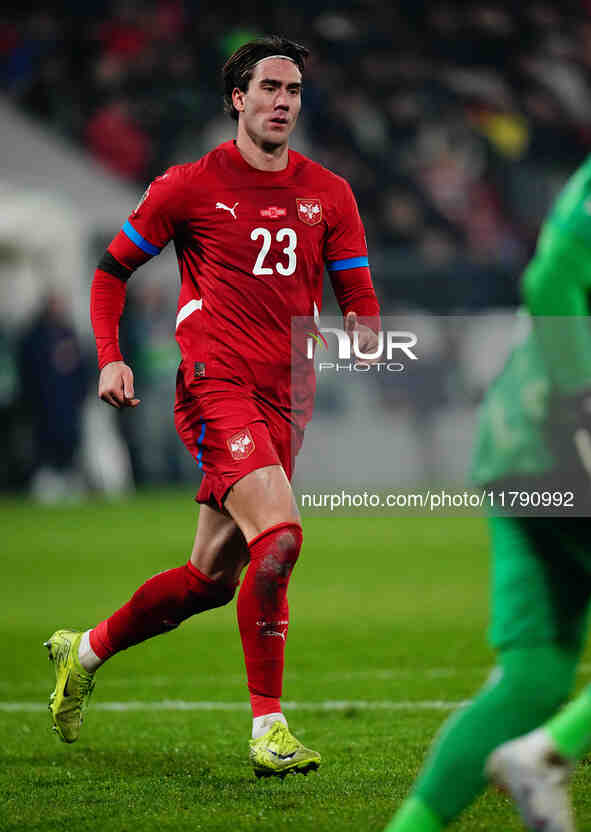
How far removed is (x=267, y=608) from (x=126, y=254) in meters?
1.39

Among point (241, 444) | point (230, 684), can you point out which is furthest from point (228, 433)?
point (230, 684)

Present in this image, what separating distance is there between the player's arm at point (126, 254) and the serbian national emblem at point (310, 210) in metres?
0.43

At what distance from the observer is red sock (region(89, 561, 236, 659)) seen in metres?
5.16

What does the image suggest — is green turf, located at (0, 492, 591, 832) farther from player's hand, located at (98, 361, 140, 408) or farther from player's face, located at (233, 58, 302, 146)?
player's face, located at (233, 58, 302, 146)

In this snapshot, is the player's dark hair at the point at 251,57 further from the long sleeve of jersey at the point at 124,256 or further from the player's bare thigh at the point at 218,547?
the player's bare thigh at the point at 218,547

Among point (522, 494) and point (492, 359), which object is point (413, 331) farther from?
point (522, 494)

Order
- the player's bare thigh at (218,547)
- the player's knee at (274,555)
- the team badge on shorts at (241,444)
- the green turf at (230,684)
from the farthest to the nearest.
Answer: the player's bare thigh at (218,547)
the team badge on shorts at (241,444)
the player's knee at (274,555)
the green turf at (230,684)

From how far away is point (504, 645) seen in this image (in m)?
3.10

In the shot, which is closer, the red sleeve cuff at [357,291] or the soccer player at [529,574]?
the soccer player at [529,574]

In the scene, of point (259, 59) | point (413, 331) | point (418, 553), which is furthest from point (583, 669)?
point (413, 331)

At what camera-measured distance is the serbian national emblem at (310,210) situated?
520 centimetres

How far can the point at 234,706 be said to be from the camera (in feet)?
21.3

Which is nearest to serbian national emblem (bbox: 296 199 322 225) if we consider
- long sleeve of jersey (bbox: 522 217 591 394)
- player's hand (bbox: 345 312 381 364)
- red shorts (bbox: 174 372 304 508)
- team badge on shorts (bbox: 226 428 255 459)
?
player's hand (bbox: 345 312 381 364)

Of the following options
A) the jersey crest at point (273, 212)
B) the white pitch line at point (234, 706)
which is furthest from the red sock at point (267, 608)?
the white pitch line at point (234, 706)
